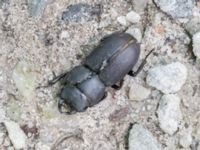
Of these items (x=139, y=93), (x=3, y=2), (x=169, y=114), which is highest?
(x=3, y=2)

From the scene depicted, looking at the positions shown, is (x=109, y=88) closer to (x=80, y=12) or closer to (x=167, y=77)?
(x=167, y=77)

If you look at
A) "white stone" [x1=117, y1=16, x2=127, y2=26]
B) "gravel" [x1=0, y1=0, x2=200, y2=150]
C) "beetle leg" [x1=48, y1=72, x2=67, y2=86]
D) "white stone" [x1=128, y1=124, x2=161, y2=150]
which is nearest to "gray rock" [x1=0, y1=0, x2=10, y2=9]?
"gravel" [x1=0, y1=0, x2=200, y2=150]

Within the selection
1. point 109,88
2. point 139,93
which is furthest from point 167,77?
point 109,88

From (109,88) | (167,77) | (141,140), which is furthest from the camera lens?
(109,88)

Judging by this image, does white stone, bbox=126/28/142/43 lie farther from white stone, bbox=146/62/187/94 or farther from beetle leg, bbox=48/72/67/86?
beetle leg, bbox=48/72/67/86

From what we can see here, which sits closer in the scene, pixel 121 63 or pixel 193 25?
pixel 121 63

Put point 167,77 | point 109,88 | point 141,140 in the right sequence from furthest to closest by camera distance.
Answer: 1. point 109,88
2. point 167,77
3. point 141,140

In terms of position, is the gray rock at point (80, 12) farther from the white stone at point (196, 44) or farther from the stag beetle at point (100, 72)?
the white stone at point (196, 44)
